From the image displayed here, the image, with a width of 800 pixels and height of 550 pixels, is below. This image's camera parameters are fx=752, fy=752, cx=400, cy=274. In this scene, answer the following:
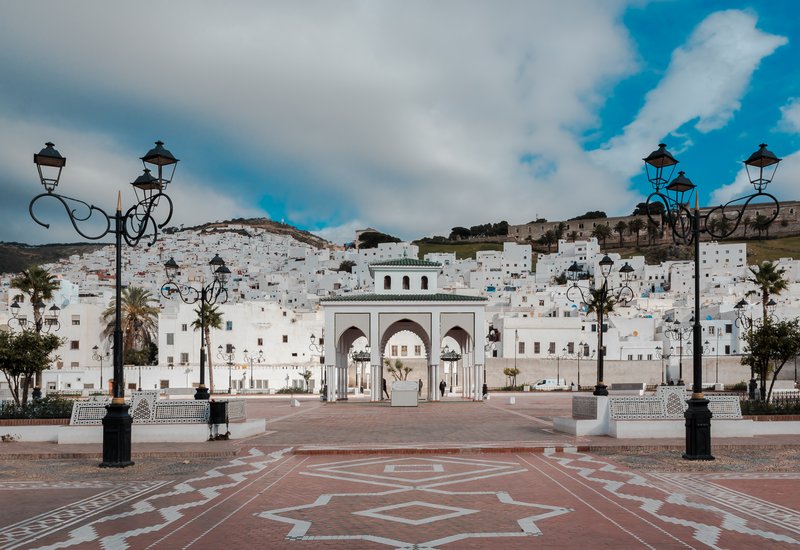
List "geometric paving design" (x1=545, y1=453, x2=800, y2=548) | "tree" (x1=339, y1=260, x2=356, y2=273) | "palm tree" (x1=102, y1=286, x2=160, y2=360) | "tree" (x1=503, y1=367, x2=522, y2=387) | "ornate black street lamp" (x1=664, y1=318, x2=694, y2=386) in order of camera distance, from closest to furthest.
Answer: "geometric paving design" (x1=545, y1=453, x2=800, y2=548)
"ornate black street lamp" (x1=664, y1=318, x2=694, y2=386)
"tree" (x1=503, y1=367, x2=522, y2=387)
"palm tree" (x1=102, y1=286, x2=160, y2=360)
"tree" (x1=339, y1=260, x2=356, y2=273)

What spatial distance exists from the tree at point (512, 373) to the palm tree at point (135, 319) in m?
29.7

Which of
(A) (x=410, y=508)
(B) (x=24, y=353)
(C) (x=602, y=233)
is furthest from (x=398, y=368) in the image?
(C) (x=602, y=233)

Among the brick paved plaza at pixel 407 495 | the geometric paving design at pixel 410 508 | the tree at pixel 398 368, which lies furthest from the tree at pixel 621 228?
the geometric paving design at pixel 410 508

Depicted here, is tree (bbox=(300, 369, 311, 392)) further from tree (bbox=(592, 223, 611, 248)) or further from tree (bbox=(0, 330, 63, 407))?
tree (bbox=(592, 223, 611, 248))

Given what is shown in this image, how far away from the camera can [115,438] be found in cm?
1306

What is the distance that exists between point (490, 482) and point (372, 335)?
89.1 feet

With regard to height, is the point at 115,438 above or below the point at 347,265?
below

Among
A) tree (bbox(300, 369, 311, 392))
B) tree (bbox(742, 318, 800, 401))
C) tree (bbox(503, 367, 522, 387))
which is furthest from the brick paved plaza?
tree (bbox(503, 367, 522, 387))

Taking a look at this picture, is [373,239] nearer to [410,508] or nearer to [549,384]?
[549,384]

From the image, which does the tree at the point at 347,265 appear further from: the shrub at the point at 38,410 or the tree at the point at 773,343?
the shrub at the point at 38,410

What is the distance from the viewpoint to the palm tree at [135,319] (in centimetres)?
6116

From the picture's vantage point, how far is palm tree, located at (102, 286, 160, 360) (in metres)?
61.2

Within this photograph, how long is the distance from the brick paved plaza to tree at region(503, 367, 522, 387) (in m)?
40.9

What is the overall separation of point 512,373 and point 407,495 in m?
48.5
